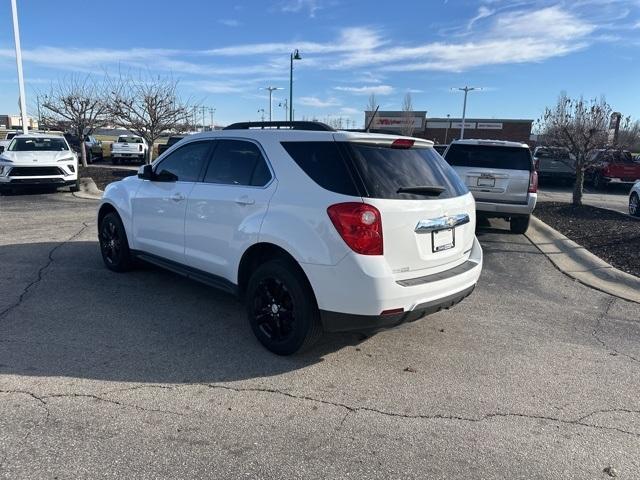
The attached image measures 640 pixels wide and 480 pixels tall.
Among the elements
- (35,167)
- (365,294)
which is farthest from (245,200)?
(35,167)

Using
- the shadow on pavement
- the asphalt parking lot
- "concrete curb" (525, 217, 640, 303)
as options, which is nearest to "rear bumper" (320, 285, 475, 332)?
the asphalt parking lot

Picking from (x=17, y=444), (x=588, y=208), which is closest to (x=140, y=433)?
(x=17, y=444)

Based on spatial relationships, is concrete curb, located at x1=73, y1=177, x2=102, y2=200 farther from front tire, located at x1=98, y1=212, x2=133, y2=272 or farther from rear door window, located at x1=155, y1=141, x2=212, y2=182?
rear door window, located at x1=155, y1=141, x2=212, y2=182

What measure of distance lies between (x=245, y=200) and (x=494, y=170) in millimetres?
6037

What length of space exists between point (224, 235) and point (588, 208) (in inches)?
437

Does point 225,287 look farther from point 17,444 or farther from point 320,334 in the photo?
point 17,444

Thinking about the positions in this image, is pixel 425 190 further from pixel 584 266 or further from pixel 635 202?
pixel 635 202

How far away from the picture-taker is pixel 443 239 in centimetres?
389

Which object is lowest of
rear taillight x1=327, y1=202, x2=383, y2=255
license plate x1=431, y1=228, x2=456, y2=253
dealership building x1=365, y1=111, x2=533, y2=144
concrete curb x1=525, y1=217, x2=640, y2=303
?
concrete curb x1=525, y1=217, x2=640, y2=303

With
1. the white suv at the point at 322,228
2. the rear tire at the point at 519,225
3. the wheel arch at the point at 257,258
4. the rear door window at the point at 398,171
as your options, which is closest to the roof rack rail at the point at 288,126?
the white suv at the point at 322,228

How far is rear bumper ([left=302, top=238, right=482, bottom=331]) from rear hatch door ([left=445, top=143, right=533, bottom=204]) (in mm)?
5483

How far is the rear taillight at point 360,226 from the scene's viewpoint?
339 cm

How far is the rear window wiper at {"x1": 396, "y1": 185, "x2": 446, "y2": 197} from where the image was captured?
12.1 feet

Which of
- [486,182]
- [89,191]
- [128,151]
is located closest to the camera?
[486,182]
